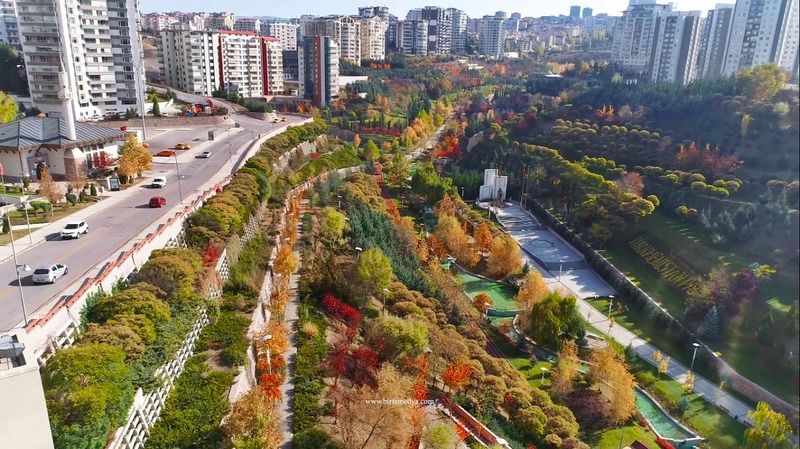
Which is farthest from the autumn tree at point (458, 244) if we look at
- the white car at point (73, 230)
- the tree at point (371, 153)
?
the white car at point (73, 230)

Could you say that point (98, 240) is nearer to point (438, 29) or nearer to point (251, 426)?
point (251, 426)

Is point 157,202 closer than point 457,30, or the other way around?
point 157,202

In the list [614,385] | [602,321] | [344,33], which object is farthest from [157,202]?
[344,33]

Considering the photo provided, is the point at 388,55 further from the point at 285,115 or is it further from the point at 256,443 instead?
the point at 256,443

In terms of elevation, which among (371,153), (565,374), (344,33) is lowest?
(565,374)

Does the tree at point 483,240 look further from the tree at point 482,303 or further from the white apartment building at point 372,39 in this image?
the white apartment building at point 372,39

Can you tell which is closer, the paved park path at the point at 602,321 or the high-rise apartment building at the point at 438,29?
the paved park path at the point at 602,321

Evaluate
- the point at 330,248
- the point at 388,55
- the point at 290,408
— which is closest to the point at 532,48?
the point at 388,55
